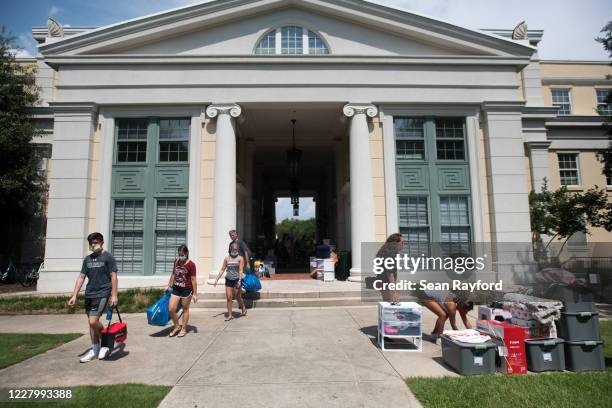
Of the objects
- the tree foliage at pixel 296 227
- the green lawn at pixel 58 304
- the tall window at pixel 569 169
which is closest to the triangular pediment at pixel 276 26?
the green lawn at pixel 58 304

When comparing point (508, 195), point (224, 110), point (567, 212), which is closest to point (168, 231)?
point (224, 110)

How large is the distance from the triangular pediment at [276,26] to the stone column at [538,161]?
18.1 feet

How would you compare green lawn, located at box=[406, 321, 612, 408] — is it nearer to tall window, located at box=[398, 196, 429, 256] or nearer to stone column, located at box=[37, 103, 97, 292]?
tall window, located at box=[398, 196, 429, 256]

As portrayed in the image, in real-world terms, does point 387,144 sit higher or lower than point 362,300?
higher

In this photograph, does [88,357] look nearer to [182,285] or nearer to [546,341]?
[182,285]

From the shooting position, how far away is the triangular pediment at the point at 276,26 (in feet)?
41.8

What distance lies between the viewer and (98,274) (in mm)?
5637

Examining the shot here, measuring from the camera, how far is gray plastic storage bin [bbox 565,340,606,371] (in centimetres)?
502

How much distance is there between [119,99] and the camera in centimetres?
1268

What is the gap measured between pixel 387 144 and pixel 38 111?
15.8 meters

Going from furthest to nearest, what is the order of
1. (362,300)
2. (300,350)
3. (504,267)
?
(504,267) → (362,300) → (300,350)

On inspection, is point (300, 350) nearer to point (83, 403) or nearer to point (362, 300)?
point (83, 403)

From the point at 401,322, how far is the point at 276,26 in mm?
11655

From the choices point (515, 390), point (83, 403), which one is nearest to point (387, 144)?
point (515, 390)
